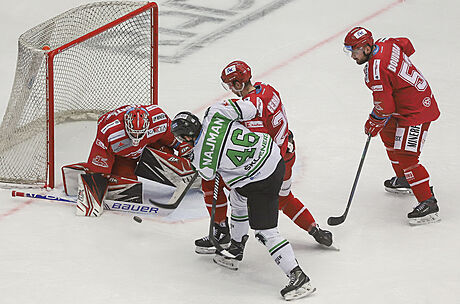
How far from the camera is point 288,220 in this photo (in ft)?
17.6

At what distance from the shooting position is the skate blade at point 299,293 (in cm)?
442

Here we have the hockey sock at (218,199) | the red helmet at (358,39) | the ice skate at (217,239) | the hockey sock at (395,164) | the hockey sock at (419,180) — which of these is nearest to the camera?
the hockey sock at (218,199)

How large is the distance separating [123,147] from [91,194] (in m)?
0.33

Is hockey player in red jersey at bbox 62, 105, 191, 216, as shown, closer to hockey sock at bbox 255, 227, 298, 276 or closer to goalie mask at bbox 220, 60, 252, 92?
goalie mask at bbox 220, 60, 252, 92

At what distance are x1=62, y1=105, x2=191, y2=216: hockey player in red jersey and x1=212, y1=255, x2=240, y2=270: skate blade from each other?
32.6 inches

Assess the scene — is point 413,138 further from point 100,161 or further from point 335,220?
point 100,161

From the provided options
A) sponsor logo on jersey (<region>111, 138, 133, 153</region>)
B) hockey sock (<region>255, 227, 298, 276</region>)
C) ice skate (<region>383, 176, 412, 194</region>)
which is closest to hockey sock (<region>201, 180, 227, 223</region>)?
hockey sock (<region>255, 227, 298, 276</region>)

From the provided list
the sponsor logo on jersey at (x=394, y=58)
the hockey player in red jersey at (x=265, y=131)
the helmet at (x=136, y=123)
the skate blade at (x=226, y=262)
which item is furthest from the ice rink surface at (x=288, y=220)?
the sponsor logo on jersey at (x=394, y=58)

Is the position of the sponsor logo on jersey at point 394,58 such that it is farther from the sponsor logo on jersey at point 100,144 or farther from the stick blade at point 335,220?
the sponsor logo on jersey at point 100,144

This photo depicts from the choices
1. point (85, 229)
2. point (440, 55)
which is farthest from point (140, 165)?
point (440, 55)

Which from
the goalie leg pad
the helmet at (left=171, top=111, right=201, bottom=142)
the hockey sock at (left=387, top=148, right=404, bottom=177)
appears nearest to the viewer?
the helmet at (left=171, top=111, right=201, bottom=142)

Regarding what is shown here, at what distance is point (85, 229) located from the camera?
5180mm

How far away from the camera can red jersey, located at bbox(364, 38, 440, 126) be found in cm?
503

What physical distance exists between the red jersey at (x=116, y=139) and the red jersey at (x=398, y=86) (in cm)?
126
